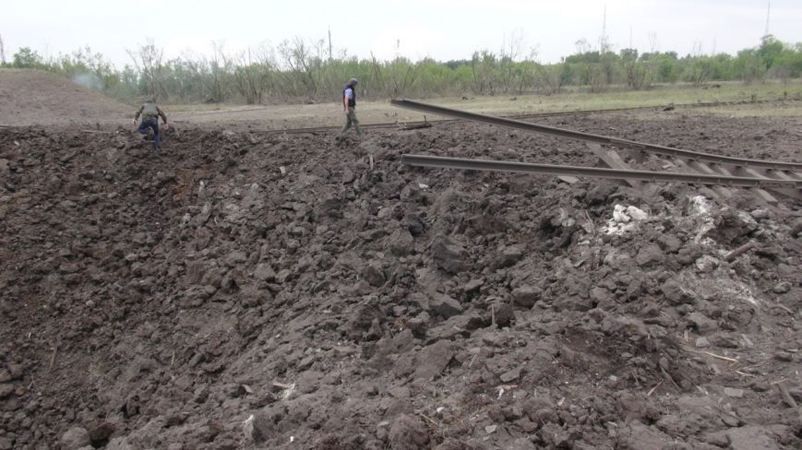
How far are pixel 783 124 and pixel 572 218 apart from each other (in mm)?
10193

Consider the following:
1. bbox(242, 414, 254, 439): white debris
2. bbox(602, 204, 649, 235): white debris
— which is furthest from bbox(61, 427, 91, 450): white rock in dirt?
bbox(602, 204, 649, 235): white debris

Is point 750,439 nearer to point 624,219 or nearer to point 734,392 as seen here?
point 734,392

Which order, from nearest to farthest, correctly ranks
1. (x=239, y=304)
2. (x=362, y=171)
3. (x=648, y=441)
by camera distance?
(x=648, y=441)
(x=239, y=304)
(x=362, y=171)

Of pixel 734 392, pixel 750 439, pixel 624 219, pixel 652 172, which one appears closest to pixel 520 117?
pixel 652 172

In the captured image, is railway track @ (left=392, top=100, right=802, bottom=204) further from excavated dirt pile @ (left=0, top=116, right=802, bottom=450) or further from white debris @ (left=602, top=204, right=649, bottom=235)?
white debris @ (left=602, top=204, right=649, bottom=235)

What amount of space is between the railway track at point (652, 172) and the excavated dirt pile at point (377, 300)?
235 millimetres

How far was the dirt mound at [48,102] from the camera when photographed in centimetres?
1795

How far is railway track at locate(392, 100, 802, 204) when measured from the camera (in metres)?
6.66

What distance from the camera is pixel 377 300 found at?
20.5ft

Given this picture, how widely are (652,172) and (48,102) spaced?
63.9 feet

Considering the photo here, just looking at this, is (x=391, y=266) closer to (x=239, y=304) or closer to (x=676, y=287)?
(x=239, y=304)

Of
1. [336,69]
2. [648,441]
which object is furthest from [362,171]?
[336,69]

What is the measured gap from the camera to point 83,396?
782 cm

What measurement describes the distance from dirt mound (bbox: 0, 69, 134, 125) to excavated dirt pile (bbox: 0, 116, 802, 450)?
7.37 m
